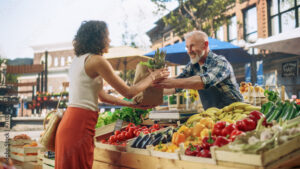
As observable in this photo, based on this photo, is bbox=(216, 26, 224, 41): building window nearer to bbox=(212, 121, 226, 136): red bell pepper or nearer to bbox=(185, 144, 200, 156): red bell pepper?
bbox=(212, 121, 226, 136): red bell pepper

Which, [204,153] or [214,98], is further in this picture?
[214,98]

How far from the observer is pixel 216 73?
342 cm

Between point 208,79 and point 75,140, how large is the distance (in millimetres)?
1838

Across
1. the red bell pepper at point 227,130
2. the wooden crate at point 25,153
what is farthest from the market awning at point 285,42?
the wooden crate at point 25,153

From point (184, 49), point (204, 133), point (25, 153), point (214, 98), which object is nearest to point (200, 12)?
point (184, 49)

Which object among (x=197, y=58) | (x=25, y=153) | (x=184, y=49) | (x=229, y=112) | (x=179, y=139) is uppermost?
(x=184, y=49)

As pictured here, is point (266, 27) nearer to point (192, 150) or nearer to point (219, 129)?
point (219, 129)

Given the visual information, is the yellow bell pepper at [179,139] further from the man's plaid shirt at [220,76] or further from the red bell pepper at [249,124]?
the man's plaid shirt at [220,76]

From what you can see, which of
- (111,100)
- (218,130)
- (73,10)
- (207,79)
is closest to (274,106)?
(218,130)

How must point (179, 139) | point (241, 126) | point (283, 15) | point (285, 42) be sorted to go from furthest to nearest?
point (283, 15) < point (285, 42) < point (179, 139) < point (241, 126)

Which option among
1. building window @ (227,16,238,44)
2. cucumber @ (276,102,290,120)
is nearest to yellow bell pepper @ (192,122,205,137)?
cucumber @ (276,102,290,120)

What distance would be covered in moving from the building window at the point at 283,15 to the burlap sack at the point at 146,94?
11507 millimetres

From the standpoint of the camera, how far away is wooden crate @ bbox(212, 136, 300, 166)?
5.79 ft

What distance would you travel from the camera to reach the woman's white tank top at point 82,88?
226 cm
